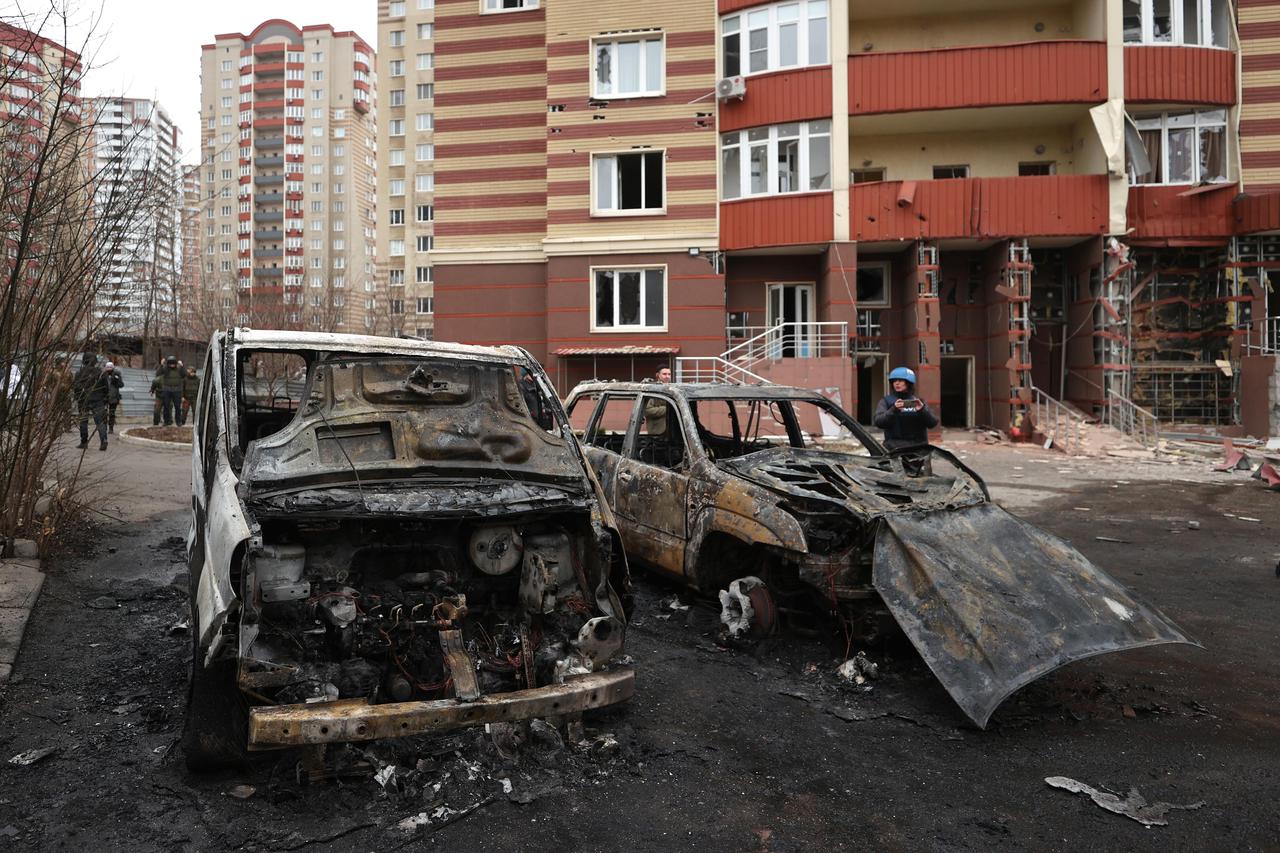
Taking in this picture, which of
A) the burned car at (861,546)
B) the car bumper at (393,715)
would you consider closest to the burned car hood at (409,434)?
the car bumper at (393,715)

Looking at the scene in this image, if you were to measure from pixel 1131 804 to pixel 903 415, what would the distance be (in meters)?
5.23

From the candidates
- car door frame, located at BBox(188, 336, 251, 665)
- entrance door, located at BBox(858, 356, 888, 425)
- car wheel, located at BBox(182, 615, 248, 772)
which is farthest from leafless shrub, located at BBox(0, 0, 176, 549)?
entrance door, located at BBox(858, 356, 888, 425)

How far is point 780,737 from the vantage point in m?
3.87

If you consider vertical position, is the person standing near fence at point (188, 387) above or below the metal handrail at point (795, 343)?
below

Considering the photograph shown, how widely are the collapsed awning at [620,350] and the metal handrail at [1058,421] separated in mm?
8742

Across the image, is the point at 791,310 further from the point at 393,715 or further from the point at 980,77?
the point at 393,715

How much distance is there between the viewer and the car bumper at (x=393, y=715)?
2955mm

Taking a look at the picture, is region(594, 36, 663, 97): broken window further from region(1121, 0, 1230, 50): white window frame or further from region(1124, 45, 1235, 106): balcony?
region(1121, 0, 1230, 50): white window frame

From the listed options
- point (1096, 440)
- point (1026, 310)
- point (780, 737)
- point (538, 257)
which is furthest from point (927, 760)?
point (538, 257)

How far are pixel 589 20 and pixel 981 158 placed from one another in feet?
35.4

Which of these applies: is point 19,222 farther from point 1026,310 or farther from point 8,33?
point 1026,310

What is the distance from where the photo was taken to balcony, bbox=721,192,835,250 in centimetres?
1970

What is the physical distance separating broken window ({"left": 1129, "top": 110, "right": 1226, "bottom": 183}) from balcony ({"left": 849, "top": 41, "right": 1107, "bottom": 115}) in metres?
1.96

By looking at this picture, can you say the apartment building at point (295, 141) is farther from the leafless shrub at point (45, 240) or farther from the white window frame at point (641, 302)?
the leafless shrub at point (45, 240)
